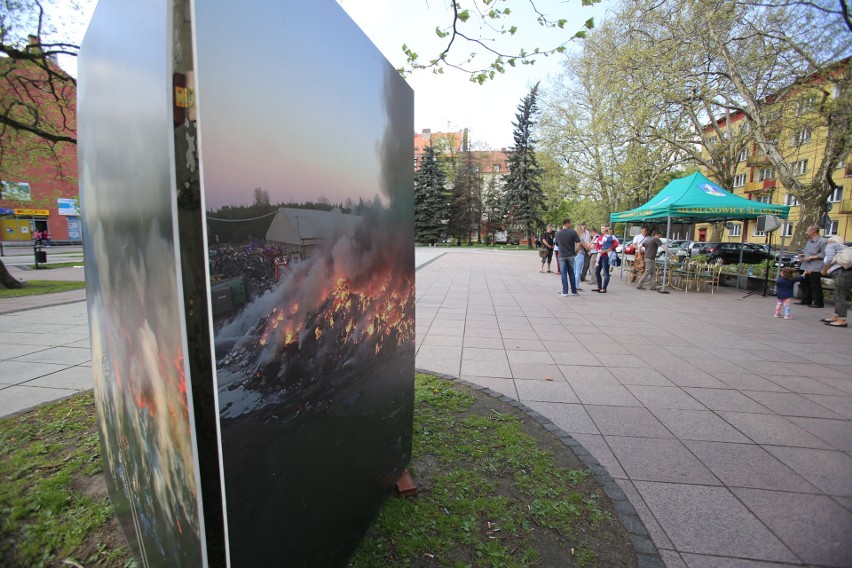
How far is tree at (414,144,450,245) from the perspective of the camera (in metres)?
47.4

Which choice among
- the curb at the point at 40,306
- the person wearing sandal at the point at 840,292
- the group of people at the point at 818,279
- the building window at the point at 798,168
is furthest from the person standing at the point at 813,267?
the curb at the point at 40,306

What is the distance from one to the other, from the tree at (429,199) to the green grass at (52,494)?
4373cm

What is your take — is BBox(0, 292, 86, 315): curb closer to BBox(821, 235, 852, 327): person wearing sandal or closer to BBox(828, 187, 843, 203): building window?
BBox(821, 235, 852, 327): person wearing sandal

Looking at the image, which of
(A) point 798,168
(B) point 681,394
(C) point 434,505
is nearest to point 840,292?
(B) point 681,394

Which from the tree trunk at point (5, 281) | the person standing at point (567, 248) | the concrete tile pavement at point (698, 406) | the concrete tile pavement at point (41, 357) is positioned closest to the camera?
the concrete tile pavement at point (698, 406)

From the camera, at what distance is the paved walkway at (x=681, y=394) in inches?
98.0

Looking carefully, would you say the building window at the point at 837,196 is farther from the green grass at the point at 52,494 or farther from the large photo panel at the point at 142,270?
the green grass at the point at 52,494

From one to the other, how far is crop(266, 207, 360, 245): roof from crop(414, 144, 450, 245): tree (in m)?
45.3

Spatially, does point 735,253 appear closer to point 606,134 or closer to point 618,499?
point 606,134

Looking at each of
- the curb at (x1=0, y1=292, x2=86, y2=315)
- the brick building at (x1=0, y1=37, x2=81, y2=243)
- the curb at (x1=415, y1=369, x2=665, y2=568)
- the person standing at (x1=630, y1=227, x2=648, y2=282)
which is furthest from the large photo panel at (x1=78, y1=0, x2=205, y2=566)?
the person standing at (x1=630, y1=227, x2=648, y2=282)

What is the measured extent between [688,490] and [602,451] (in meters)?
0.63

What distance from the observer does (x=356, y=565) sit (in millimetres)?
2094

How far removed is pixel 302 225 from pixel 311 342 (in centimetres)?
44

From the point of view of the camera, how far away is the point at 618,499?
2.66m
